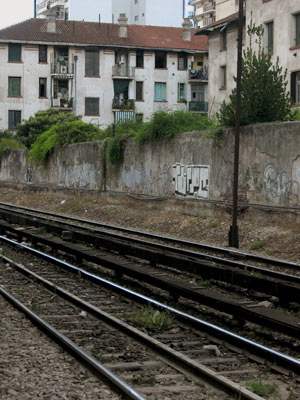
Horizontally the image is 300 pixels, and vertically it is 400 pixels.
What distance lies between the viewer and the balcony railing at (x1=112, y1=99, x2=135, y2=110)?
219 ft

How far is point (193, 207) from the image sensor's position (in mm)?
25766

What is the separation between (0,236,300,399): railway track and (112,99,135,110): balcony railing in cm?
5491

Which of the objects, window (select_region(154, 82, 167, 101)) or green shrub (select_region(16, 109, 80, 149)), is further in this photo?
window (select_region(154, 82, 167, 101))

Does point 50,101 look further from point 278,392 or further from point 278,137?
point 278,392

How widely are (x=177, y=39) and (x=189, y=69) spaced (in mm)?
3570

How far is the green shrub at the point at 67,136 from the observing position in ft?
137

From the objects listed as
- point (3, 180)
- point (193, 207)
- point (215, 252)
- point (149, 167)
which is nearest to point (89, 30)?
point (3, 180)

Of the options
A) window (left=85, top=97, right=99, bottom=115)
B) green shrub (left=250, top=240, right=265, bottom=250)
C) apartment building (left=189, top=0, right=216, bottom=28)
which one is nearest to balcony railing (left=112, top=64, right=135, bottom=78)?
window (left=85, top=97, right=99, bottom=115)

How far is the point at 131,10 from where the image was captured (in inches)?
3812

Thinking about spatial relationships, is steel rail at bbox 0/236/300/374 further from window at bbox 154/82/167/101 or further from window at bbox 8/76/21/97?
window at bbox 154/82/167/101

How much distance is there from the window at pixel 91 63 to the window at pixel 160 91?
6285 mm

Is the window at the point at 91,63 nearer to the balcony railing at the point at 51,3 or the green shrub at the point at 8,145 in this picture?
the green shrub at the point at 8,145

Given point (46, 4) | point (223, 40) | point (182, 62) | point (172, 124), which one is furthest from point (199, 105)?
point (46, 4)

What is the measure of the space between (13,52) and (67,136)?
88.2ft
